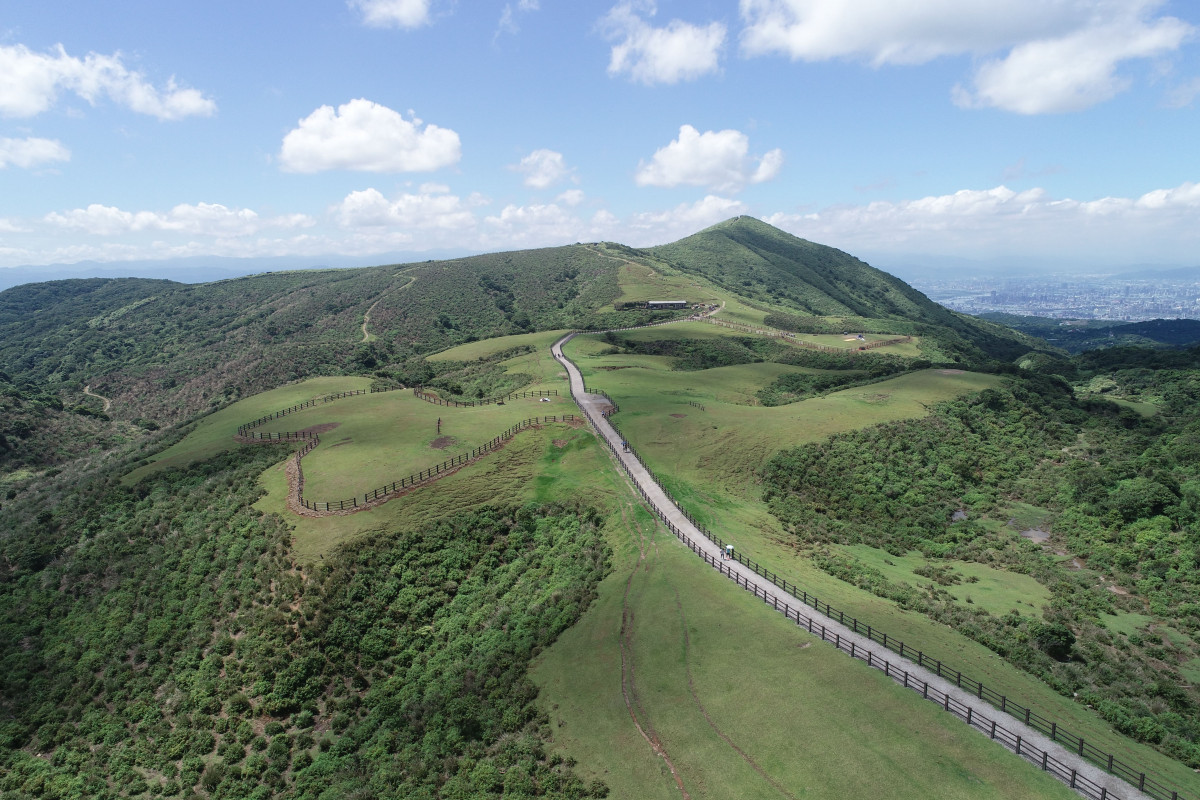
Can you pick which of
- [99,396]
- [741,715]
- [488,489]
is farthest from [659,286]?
[741,715]

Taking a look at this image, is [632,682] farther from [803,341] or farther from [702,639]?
[803,341]

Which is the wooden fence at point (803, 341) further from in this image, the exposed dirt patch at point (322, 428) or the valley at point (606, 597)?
the exposed dirt patch at point (322, 428)

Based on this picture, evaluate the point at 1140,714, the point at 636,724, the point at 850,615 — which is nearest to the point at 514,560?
the point at 636,724

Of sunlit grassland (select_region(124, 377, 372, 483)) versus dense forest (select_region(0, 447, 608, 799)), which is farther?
sunlit grassland (select_region(124, 377, 372, 483))

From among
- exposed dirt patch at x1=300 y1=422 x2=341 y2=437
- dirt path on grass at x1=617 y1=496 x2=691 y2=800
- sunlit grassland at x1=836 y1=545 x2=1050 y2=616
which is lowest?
sunlit grassland at x1=836 y1=545 x2=1050 y2=616

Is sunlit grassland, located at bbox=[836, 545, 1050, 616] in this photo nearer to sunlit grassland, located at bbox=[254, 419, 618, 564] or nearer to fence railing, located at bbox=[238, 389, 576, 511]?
sunlit grassland, located at bbox=[254, 419, 618, 564]

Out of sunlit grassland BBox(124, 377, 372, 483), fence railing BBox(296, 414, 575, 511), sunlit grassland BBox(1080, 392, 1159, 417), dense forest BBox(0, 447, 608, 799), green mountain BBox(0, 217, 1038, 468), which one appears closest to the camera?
dense forest BBox(0, 447, 608, 799)

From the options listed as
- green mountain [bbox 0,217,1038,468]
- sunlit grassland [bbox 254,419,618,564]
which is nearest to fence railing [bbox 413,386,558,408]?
sunlit grassland [bbox 254,419,618,564]

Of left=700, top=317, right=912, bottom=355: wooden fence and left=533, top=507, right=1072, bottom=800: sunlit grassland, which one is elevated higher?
left=700, top=317, right=912, bottom=355: wooden fence
